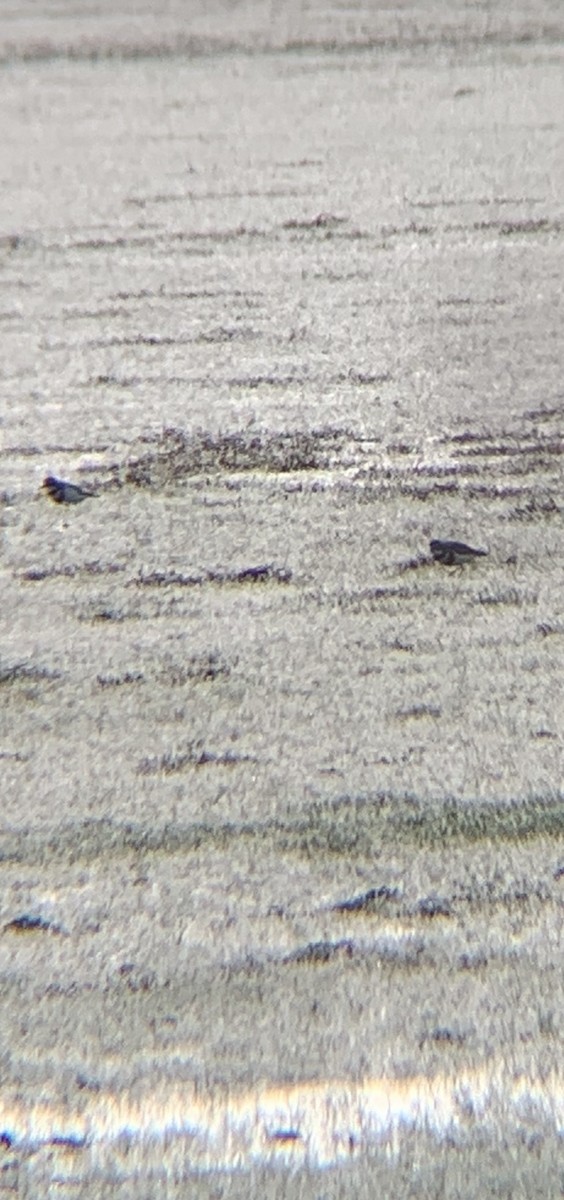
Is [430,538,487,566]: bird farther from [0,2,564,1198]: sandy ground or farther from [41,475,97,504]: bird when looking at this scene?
[41,475,97,504]: bird

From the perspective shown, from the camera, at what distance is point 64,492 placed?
0.75m

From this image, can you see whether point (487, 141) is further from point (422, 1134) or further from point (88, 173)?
point (422, 1134)

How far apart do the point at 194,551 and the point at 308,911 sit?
0.26 m

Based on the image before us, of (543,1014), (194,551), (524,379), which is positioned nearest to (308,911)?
(543,1014)

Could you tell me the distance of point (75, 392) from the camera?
85 centimetres

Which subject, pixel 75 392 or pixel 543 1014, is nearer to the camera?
pixel 543 1014

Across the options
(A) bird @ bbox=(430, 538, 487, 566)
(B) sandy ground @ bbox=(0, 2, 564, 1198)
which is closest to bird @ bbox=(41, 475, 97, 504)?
(B) sandy ground @ bbox=(0, 2, 564, 1198)

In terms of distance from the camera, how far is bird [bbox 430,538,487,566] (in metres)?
0.68

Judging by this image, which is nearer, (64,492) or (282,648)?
(282,648)

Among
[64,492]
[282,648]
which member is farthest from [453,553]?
[64,492]

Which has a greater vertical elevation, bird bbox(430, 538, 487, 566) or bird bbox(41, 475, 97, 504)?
bird bbox(430, 538, 487, 566)

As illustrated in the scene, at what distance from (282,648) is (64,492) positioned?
191 millimetres

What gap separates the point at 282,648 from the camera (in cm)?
62

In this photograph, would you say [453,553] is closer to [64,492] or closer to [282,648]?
[282,648]
